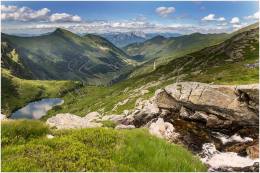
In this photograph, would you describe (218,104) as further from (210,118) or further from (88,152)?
(88,152)

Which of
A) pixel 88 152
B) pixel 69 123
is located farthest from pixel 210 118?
pixel 88 152

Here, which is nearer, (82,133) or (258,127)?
(82,133)

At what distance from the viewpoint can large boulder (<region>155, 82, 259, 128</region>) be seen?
39.3 meters

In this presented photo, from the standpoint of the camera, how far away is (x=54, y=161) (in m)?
12.7

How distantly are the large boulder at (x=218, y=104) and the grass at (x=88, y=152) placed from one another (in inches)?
1021

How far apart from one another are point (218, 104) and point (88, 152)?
3005 centimetres

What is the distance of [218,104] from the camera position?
1628 inches

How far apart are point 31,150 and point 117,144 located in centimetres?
354

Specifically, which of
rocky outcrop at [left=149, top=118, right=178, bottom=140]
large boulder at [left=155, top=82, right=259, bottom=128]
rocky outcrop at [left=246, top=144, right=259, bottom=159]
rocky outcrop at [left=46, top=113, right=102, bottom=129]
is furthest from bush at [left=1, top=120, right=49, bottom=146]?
large boulder at [left=155, top=82, right=259, bottom=128]

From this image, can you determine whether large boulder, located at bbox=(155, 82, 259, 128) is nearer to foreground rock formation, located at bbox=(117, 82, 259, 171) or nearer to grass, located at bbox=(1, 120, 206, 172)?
foreground rock formation, located at bbox=(117, 82, 259, 171)

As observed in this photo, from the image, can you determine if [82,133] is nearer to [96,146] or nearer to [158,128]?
[96,146]

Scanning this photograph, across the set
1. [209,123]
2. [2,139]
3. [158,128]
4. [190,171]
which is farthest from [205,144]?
[2,139]

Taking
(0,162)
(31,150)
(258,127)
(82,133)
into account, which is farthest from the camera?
(258,127)

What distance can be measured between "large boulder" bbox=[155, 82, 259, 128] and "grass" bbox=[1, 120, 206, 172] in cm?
2593
